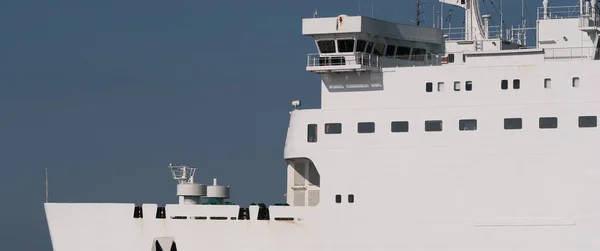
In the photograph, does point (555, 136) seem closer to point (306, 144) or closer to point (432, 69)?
point (432, 69)

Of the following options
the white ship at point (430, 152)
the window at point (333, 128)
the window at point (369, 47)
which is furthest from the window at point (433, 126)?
the window at point (369, 47)

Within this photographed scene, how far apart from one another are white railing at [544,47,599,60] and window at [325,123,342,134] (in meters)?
5.74

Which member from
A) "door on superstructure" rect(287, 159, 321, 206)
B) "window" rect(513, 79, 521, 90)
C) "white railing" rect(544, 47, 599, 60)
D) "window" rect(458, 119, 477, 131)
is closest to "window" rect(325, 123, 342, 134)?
"door on superstructure" rect(287, 159, 321, 206)

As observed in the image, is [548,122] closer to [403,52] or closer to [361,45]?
[403,52]

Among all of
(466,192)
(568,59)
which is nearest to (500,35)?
(568,59)

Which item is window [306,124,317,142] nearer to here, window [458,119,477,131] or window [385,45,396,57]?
window [385,45,396,57]

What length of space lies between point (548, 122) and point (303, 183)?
7.48 metres

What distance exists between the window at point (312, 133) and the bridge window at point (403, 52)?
3150 millimetres

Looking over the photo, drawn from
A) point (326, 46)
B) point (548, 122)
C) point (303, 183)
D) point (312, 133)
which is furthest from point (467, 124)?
point (303, 183)

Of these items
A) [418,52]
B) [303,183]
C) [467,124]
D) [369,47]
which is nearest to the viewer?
[467,124]

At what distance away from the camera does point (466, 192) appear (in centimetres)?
3684

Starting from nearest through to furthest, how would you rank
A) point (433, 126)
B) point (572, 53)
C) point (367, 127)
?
point (433, 126)
point (367, 127)
point (572, 53)

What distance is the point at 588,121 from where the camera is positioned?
3603 centimetres

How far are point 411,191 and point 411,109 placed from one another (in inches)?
83.3
